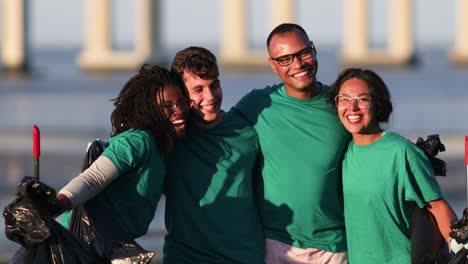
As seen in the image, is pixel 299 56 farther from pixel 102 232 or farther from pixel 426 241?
pixel 102 232

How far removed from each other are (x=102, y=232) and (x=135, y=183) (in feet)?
0.77

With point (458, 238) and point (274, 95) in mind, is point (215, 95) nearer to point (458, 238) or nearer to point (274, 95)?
point (274, 95)

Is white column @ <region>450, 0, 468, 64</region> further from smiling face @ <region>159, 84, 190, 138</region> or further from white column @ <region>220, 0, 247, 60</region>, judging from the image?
smiling face @ <region>159, 84, 190, 138</region>

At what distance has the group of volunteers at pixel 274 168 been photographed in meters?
5.62

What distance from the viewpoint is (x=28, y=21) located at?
68.6 meters

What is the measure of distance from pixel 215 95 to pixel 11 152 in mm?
14920

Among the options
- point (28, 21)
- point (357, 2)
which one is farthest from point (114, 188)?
point (357, 2)

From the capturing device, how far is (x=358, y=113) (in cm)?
573

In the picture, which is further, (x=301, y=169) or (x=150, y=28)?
(x=150, y=28)

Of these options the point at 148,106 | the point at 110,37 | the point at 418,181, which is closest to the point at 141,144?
the point at 148,106

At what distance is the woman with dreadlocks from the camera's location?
550 cm

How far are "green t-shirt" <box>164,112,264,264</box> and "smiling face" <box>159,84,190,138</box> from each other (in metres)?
0.17

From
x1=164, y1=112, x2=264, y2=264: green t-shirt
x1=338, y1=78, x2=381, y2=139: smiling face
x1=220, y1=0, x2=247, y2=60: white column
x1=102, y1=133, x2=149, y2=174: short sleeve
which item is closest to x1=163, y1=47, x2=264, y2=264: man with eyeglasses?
x1=164, y1=112, x2=264, y2=264: green t-shirt

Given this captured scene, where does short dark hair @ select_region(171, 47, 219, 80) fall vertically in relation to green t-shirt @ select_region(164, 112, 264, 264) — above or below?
above
